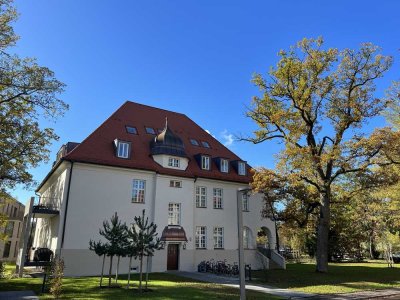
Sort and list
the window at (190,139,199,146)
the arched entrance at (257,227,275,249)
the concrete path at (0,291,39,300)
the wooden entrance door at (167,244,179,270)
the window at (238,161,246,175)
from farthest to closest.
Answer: the window at (238,161,246,175) → the window at (190,139,199,146) → the arched entrance at (257,227,275,249) → the wooden entrance door at (167,244,179,270) → the concrete path at (0,291,39,300)

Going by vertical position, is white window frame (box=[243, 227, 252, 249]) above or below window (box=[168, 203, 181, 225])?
below

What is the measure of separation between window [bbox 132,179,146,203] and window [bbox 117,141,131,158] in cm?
213

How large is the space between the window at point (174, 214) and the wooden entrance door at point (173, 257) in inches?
70.7

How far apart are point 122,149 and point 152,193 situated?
13.6 ft

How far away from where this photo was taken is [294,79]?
26375 mm

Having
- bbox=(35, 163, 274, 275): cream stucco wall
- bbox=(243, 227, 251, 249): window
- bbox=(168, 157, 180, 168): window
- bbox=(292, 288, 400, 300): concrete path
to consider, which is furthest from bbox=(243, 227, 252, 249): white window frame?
bbox=(292, 288, 400, 300): concrete path

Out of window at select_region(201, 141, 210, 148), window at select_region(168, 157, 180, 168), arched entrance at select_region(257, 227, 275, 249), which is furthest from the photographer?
window at select_region(201, 141, 210, 148)

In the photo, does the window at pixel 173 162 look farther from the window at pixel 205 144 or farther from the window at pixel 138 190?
the window at pixel 205 144

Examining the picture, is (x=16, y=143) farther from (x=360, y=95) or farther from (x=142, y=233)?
(x=360, y=95)

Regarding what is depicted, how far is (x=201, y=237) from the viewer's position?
28766mm

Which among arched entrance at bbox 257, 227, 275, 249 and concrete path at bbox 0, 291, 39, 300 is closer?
concrete path at bbox 0, 291, 39, 300

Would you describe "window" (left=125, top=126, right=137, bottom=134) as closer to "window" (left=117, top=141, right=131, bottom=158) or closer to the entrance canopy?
"window" (left=117, top=141, right=131, bottom=158)

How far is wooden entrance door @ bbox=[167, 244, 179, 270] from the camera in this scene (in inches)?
1049

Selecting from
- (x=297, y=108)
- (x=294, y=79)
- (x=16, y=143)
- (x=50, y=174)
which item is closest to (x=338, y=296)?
(x=297, y=108)
